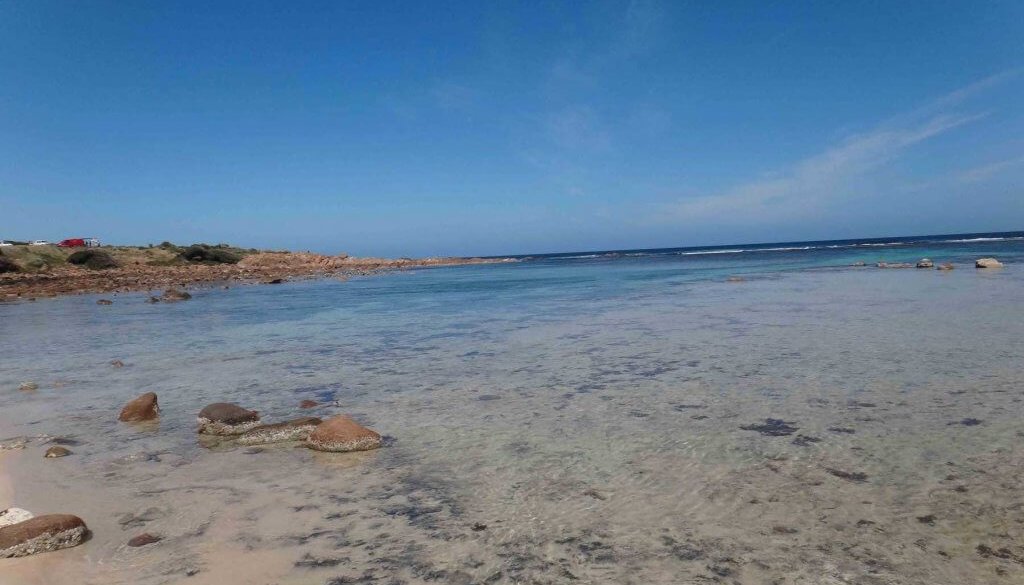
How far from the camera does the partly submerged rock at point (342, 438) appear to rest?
6.24 meters

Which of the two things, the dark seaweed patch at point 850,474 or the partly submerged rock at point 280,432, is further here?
the partly submerged rock at point 280,432

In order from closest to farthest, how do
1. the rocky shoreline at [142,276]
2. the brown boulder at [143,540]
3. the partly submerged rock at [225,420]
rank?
1. the brown boulder at [143,540]
2. the partly submerged rock at [225,420]
3. the rocky shoreline at [142,276]

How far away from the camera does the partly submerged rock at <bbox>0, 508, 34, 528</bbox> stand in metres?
4.49

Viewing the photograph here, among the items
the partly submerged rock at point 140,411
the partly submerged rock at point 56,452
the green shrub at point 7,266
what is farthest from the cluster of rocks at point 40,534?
the green shrub at point 7,266

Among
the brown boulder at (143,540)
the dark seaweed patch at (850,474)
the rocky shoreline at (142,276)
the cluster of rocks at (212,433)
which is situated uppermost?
the rocky shoreline at (142,276)

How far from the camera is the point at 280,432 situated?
22.2 ft

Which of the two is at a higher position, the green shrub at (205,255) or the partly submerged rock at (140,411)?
the green shrub at (205,255)

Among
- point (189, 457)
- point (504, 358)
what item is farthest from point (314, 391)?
point (504, 358)

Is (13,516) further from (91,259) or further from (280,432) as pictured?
(91,259)

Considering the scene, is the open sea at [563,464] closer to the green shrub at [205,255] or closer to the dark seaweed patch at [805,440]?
the dark seaweed patch at [805,440]

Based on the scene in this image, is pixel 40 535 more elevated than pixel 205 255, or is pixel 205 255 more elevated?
pixel 205 255

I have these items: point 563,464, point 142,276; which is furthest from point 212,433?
point 142,276

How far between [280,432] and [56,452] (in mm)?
2300

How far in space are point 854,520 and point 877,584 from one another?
2.73 ft
